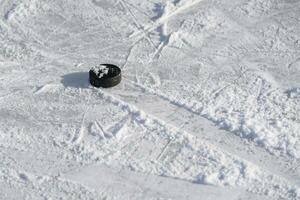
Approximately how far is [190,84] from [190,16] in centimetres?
109

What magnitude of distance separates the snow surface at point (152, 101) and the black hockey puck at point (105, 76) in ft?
0.21

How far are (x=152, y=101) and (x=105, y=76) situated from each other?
0.44 metres

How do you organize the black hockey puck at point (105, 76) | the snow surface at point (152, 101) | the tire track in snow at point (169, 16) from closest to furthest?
the snow surface at point (152, 101) → the black hockey puck at point (105, 76) → the tire track in snow at point (169, 16)

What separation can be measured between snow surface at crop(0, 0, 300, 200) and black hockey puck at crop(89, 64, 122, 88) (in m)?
0.06

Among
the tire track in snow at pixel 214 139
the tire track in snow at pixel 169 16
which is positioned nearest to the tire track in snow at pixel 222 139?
the tire track in snow at pixel 214 139

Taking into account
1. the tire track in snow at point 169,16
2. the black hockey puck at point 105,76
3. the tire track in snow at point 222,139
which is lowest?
the black hockey puck at point 105,76

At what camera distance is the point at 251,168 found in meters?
→ 3.79

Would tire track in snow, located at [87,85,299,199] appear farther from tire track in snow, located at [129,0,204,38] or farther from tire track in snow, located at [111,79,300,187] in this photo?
tire track in snow, located at [129,0,204,38]

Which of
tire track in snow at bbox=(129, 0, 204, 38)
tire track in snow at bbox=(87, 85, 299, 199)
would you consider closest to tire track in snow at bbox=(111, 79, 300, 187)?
tire track in snow at bbox=(87, 85, 299, 199)

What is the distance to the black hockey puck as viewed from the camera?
4.49 metres

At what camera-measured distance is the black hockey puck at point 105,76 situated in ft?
14.7

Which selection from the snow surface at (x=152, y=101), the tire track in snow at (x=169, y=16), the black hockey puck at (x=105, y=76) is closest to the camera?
the snow surface at (x=152, y=101)

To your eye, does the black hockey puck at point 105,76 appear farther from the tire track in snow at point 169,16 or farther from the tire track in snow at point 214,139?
the tire track in snow at point 169,16

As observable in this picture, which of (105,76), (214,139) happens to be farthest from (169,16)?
(214,139)
